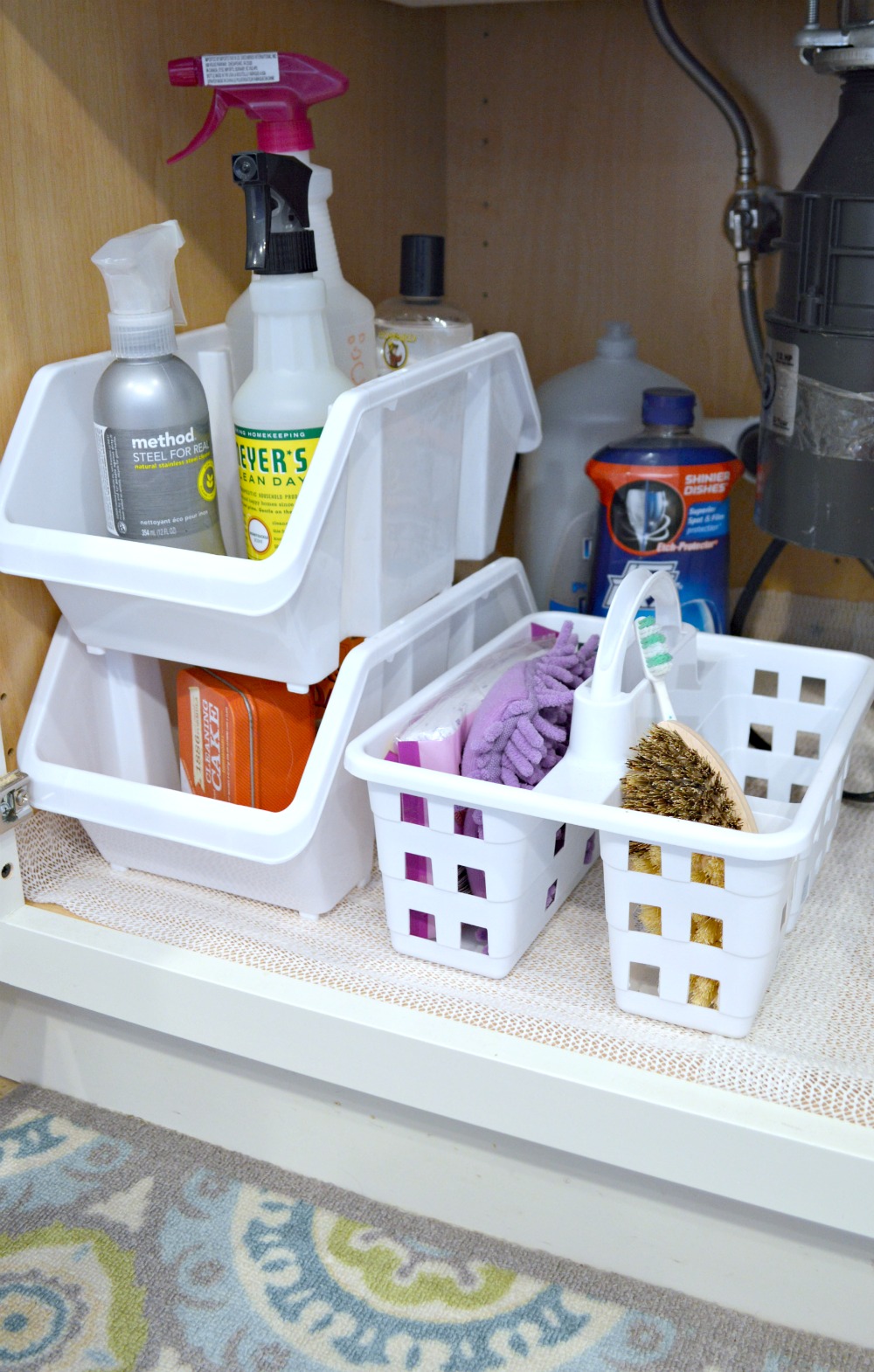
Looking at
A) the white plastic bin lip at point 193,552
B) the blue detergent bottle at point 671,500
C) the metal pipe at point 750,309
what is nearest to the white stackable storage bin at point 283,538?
the white plastic bin lip at point 193,552

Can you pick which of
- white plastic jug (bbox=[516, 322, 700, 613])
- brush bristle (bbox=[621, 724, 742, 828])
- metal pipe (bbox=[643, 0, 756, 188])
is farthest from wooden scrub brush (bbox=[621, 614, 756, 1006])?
metal pipe (bbox=[643, 0, 756, 188])

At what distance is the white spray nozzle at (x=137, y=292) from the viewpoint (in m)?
0.65

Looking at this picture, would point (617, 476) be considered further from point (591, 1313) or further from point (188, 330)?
point (591, 1313)

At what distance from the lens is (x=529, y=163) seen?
1.12m

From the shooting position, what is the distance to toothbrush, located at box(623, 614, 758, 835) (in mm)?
586

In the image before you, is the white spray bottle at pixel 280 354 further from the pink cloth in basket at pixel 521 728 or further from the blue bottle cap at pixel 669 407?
the blue bottle cap at pixel 669 407

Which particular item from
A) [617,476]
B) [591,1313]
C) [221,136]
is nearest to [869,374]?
[617,476]

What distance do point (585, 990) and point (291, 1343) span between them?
0.23m

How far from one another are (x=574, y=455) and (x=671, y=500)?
145 millimetres

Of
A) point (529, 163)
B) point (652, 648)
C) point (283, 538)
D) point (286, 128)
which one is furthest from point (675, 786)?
point (529, 163)

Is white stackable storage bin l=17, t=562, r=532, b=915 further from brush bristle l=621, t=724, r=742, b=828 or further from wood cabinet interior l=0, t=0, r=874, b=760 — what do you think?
brush bristle l=621, t=724, r=742, b=828

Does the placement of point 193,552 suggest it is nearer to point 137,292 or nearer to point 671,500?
point 137,292

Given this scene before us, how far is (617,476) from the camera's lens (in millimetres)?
886

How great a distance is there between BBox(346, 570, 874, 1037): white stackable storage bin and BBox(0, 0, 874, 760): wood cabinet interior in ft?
0.88
